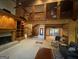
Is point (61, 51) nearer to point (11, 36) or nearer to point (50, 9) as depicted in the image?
point (50, 9)

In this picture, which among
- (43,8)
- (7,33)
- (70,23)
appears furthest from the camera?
(7,33)

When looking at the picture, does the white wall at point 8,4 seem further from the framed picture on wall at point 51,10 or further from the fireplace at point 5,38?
the framed picture on wall at point 51,10

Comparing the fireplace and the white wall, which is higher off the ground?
the white wall

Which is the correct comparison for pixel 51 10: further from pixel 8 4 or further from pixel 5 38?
pixel 5 38

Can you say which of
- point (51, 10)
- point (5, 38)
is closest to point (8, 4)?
point (5, 38)

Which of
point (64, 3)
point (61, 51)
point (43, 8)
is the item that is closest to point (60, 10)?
point (64, 3)

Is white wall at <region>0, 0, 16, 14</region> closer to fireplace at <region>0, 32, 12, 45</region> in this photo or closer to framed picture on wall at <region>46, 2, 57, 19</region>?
fireplace at <region>0, 32, 12, 45</region>

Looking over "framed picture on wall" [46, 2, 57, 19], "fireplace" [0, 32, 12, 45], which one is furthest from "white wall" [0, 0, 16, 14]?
"framed picture on wall" [46, 2, 57, 19]

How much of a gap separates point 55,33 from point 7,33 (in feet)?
2.90

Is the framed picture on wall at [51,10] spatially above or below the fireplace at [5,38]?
above

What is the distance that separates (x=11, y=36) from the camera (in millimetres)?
2053

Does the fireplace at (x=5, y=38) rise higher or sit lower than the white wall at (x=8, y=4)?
lower

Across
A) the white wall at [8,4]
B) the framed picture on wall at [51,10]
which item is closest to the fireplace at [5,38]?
the white wall at [8,4]

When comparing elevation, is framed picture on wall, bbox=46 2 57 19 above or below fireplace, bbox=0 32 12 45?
above
